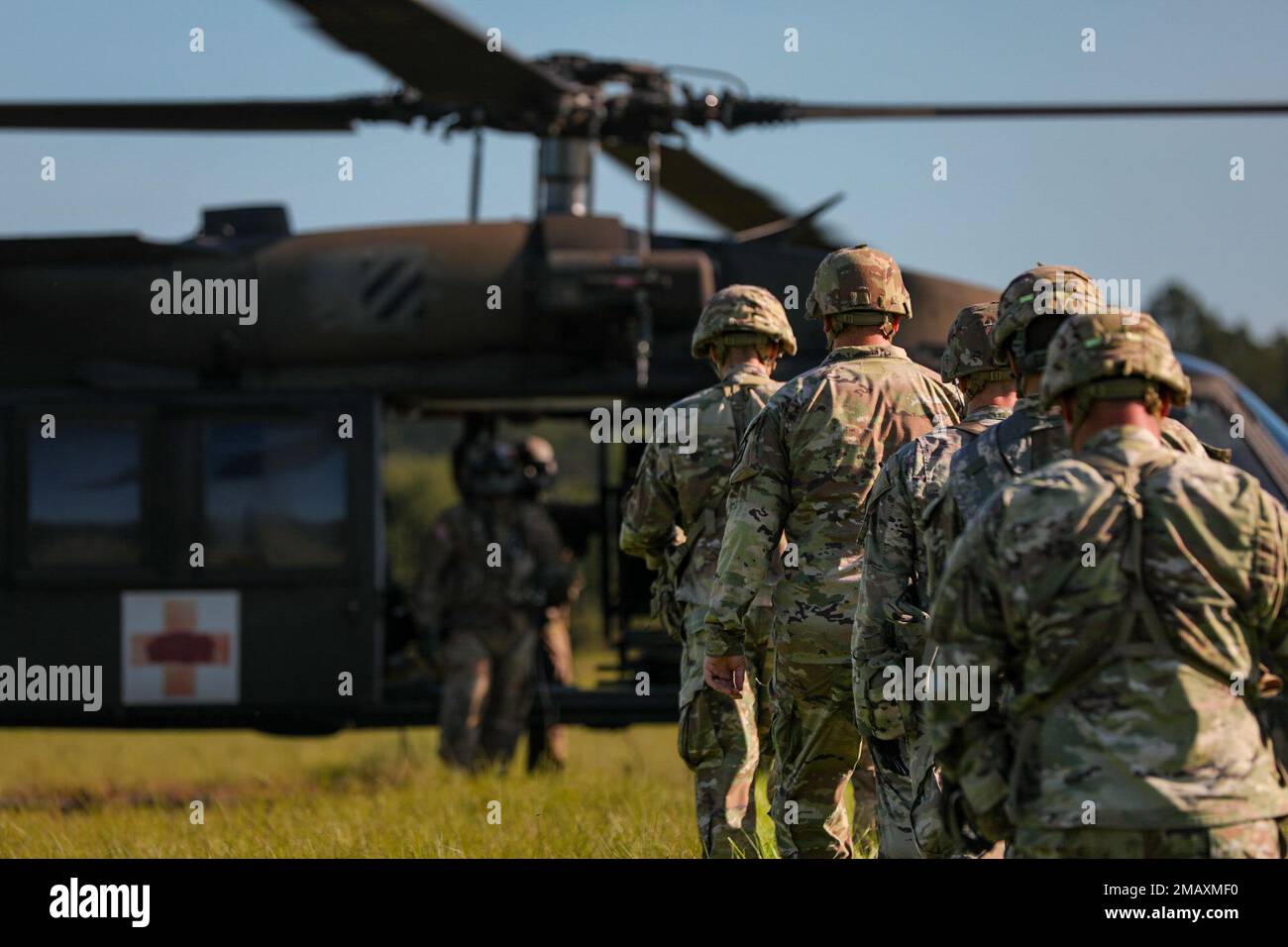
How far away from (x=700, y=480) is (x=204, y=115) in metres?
4.27

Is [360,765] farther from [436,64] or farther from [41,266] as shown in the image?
[436,64]

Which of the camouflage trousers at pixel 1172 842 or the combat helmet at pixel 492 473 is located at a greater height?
the combat helmet at pixel 492 473

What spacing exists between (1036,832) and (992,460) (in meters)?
0.99

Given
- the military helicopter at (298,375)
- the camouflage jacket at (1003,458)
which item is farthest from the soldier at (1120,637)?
the military helicopter at (298,375)

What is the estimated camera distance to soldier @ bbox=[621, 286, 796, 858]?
5422mm

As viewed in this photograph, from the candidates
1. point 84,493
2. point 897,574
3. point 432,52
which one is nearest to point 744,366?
point 897,574

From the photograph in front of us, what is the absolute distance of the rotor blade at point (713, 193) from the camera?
9250 millimetres

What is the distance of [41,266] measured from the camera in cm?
907

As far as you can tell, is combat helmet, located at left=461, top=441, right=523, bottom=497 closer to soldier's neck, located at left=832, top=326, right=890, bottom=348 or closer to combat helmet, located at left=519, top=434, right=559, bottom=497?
combat helmet, located at left=519, top=434, right=559, bottom=497

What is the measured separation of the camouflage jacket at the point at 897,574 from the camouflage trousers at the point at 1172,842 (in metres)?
1.15

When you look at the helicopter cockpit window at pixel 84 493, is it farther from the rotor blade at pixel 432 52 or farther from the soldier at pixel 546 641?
the rotor blade at pixel 432 52

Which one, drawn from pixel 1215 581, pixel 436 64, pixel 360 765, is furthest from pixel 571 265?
pixel 1215 581

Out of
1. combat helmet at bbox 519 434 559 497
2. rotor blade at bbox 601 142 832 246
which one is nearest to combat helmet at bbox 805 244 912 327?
rotor blade at bbox 601 142 832 246

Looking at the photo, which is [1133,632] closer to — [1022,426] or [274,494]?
[1022,426]
